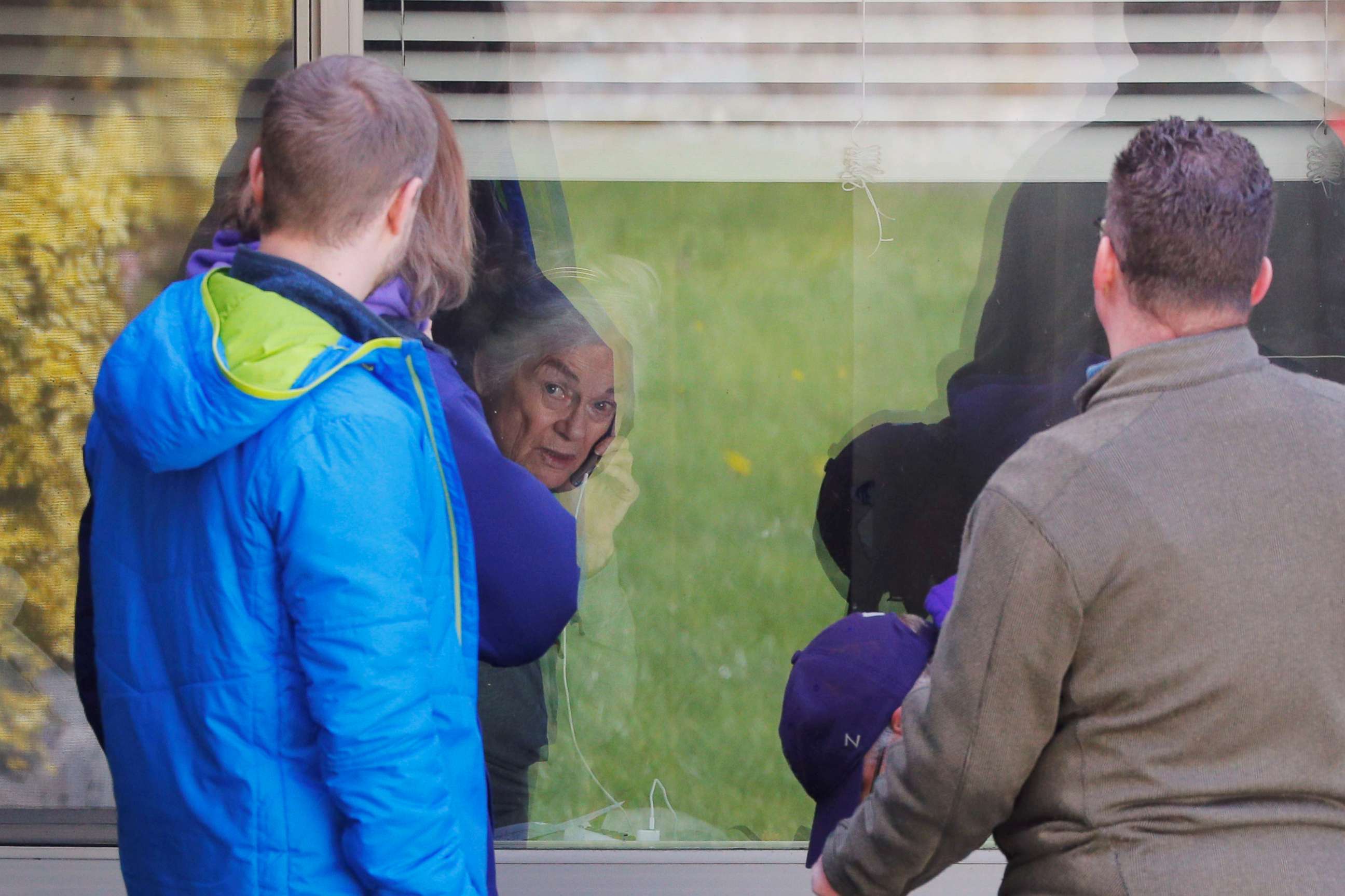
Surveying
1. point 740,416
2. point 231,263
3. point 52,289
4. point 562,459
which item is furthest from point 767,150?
point 231,263

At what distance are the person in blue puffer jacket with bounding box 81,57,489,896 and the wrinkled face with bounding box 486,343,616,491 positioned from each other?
5.74 ft

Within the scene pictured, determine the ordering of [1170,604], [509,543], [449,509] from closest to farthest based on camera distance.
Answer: [1170,604] < [449,509] < [509,543]

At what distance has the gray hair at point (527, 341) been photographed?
3.30 m

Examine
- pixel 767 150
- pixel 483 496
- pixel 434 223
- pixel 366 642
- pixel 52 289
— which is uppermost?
pixel 767 150

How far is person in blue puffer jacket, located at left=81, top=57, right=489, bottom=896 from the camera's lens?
1.36 meters

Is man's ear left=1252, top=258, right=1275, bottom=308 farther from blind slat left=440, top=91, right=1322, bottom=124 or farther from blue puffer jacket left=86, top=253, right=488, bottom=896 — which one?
blind slat left=440, top=91, right=1322, bottom=124

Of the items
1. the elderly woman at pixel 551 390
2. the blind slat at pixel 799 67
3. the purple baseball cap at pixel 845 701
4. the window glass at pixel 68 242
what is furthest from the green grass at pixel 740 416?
the purple baseball cap at pixel 845 701

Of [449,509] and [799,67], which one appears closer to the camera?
[449,509]

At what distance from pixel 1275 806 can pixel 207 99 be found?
9.48ft

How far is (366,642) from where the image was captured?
53.4 inches

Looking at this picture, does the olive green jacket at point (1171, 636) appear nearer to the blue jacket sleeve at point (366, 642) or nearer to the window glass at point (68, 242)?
the blue jacket sleeve at point (366, 642)

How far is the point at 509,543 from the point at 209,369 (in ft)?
1.52

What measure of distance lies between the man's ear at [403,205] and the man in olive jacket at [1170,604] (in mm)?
779

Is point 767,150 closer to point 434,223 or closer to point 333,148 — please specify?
point 434,223
